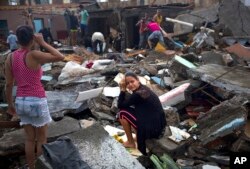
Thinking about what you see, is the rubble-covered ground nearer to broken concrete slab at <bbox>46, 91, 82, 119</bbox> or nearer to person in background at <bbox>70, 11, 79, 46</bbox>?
broken concrete slab at <bbox>46, 91, 82, 119</bbox>

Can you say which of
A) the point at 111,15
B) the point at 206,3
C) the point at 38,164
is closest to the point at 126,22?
the point at 111,15

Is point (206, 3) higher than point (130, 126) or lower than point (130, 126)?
higher

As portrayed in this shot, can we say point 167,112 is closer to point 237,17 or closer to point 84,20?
point 237,17

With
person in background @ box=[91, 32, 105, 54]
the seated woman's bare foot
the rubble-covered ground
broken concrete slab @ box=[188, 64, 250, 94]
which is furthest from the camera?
person in background @ box=[91, 32, 105, 54]

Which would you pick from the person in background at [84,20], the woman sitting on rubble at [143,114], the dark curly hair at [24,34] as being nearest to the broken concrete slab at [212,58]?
the woman sitting on rubble at [143,114]

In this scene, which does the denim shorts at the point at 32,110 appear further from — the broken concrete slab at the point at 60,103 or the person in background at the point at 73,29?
the person in background at the point at 73,29

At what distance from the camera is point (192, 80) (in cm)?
618

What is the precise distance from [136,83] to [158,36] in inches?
314

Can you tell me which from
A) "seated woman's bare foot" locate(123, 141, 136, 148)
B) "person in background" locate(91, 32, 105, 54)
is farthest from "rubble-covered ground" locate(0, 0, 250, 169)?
"person in background" locate(91, 32, 105, 54)

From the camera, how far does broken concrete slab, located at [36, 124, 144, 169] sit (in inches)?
137

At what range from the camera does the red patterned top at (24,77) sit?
11.8 feet

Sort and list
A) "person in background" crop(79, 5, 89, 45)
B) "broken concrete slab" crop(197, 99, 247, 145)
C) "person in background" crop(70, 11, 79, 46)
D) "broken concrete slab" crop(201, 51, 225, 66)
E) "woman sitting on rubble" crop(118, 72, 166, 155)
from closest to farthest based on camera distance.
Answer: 1. "broken concrete slab" crop(197, 99, 247, 145)
2. "woman sitting on rubble" crop(118, 72, 166, 155)
3. "broken concrete slab" crop(201, 51, 225, 66)
4. "person in background" crop(79, 5, 89, 45)
5. "person in background" crop(70, 11, 79, 46)

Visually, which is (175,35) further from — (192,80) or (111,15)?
(192,80)

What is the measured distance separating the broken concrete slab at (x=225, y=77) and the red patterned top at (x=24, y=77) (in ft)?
10.3
